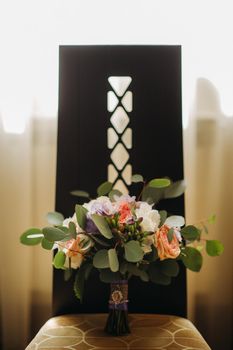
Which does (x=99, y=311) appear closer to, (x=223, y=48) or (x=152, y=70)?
(x=152, y=70)

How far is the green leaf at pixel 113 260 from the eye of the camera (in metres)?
0.91

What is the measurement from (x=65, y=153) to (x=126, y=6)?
1.73ft

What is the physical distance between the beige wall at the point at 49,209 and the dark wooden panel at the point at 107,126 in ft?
0.69

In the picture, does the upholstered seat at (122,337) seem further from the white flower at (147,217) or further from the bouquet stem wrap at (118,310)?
the white flower at (147,217)

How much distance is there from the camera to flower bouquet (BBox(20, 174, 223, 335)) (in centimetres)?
94

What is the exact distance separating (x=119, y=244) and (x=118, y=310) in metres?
0.19

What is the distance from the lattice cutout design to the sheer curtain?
0.60ft

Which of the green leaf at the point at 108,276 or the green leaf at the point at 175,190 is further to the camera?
the green leaf at the point at 175,190

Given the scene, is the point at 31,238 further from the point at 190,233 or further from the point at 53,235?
the point at 190,233

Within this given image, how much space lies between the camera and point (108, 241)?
3.23ft

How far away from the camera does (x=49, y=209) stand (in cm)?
146

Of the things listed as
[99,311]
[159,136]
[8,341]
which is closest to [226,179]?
[159,136]

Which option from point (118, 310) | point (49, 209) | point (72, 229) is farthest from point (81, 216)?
point (49, 209)

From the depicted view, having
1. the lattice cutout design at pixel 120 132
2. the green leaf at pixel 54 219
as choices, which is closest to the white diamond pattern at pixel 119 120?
the lattice cutout design at pixel 120 132
